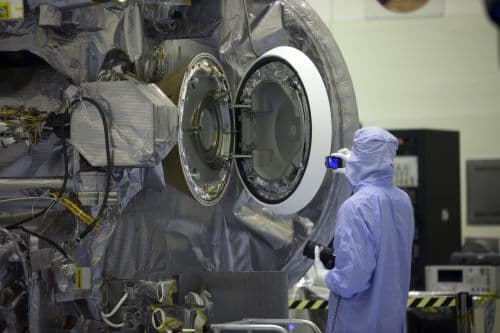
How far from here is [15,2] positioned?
12.2ft

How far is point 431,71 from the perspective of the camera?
9.78 meters

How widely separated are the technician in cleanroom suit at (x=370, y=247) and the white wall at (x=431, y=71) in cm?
559

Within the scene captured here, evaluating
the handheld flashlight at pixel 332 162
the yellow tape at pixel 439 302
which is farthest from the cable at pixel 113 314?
the yellow tape at pixel 439 302

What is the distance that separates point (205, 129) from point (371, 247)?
0.91 m

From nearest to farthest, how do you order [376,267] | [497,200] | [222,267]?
1. [376,267]
2. [222,267]
3. [497,200]

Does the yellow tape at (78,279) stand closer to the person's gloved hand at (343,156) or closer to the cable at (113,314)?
the cable at (113,314)

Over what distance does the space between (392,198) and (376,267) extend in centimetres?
34

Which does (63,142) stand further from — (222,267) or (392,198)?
(392,198)

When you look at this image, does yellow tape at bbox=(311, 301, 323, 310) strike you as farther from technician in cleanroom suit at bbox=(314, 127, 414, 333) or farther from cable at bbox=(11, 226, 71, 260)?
cable at bbox=(11, 226, 71, 260)

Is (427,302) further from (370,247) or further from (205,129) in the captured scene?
(205,129)

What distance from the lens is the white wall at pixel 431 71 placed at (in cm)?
965

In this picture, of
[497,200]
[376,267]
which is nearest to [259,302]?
[376,267]

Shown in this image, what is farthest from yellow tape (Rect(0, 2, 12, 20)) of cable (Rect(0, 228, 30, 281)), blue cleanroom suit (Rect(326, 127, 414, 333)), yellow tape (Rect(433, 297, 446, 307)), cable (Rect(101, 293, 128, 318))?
yellow tape (Rect(433, 297, 446, 307))

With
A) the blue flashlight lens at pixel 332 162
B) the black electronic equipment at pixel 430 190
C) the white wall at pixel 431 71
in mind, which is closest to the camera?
the blue flashlight lens at pixel 332 162
